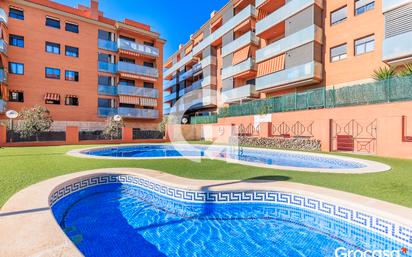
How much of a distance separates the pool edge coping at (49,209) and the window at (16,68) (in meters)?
26.4

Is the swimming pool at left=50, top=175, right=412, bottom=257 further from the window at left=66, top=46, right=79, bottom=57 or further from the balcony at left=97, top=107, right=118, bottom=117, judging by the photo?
the window at left=66, top=46, right=79, bottom=57

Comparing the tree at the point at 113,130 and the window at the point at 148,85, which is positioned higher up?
the window at the point at 148,85

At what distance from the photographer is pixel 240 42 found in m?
28.9

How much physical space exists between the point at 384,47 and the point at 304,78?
20.6ft

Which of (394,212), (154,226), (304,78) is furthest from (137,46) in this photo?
(394,212)

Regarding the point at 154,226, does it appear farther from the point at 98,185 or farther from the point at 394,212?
the point at 394,212

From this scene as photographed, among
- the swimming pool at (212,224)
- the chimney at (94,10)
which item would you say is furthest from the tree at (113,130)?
the swimming pool at (212,224)

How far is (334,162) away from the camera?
1162cm

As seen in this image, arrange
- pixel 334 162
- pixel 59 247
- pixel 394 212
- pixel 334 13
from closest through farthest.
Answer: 1. pixel 59 247
2. pixel 394 212
3. pixel 334 162
4. pixel 334 13

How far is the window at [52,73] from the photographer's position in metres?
26.6

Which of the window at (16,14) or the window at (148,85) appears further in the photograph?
the window at (148,85)

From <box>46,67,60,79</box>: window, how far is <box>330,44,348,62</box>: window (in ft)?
105

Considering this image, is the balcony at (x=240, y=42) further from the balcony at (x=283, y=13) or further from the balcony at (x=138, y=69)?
the balcony at (x=138, y=69)

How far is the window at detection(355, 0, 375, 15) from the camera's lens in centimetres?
1739
